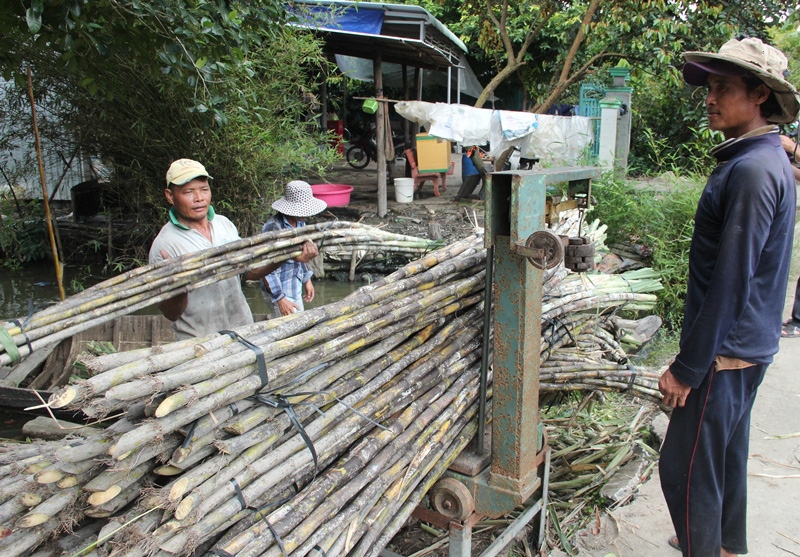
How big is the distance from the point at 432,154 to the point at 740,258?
30.9ft

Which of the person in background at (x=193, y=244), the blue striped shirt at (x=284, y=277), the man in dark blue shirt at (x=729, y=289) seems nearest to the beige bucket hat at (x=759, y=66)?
the man in dark blue shirt at (x=729, y=289)

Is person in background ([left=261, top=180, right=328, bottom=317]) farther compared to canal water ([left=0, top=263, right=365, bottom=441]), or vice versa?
canal water ([left=0, top=263, right=365, bottom=441])

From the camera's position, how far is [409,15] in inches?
364

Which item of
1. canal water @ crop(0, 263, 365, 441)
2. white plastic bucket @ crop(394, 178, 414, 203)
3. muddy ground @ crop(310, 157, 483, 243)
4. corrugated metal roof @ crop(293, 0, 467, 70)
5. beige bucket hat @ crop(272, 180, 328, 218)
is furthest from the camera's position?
white plastic bucket @ crop(394, 178, 414, 203)

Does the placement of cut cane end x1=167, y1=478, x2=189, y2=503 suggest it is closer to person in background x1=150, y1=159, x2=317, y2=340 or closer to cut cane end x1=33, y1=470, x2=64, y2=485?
cut cane end x1=33, y1=470, x2=64, y2=485

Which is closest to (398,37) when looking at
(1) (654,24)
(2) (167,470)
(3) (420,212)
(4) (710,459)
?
(3) (420,212)

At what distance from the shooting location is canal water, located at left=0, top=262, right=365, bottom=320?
24.1 ft

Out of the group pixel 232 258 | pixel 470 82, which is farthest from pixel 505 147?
pixel 470 82

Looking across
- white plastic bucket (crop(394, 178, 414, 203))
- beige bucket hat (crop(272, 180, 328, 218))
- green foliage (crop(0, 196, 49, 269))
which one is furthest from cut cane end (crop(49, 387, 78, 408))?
white plastic bucket (crop(394, 178, 414, 203))

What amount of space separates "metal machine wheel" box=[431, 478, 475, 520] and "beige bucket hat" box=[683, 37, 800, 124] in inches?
70.4

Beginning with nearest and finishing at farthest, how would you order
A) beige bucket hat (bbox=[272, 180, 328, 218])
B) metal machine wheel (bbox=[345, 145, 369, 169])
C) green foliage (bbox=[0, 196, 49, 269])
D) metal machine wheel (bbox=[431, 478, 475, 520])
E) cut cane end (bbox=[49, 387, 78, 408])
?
cut cane end (bbox=[49, 387, 78, 408])
metal machine wheel (bbox=[431, 478, 475, 520])
beige bucket hat (bbox=[272, 180, 328, 218])
green foliage (bbox=[0, 196, 49, 269])
metal machine wheel (bbox=[345, 145, 369, 169])

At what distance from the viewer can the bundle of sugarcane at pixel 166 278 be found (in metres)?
1.92

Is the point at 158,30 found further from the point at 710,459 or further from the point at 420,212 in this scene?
the point at 420,212

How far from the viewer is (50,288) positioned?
311 inches
